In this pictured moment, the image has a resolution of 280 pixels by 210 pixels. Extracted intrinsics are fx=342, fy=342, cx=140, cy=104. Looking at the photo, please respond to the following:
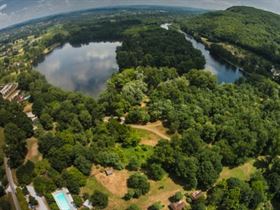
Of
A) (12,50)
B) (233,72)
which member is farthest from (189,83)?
(12,50)

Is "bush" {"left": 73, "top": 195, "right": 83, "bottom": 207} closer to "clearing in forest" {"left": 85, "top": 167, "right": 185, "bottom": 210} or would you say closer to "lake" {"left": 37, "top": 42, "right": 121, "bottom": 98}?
"clearing in forest" {"left": 85, "top": 167, "right": 185, "bottom": 210}

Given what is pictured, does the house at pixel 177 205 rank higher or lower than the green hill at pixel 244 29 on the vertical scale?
lower

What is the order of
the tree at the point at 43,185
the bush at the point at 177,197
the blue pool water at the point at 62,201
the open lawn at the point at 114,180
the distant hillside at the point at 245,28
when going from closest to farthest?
the blue pool water at the point at 62,201, the tree at the point at 43,185, the bush at the point at 177,197, the open lawn at the point at 114,180, the distant hillside at the point at 245,28

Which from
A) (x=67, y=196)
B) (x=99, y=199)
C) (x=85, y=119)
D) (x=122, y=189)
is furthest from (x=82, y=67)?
(x=99, y=199)

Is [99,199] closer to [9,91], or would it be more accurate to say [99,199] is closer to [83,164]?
[83,164]

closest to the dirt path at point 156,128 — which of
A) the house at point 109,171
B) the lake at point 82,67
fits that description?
the house at point 109,171

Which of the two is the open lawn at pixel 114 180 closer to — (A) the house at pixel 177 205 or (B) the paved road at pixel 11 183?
(A) the house at pixel 177 205
